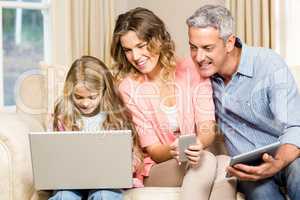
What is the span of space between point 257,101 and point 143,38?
460mm

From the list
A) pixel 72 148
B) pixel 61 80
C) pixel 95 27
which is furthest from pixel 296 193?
pixel 95 27

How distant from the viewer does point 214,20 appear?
6.09ft

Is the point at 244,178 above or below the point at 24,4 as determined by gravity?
below

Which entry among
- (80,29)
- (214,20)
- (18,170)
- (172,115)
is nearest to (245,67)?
(214,20)

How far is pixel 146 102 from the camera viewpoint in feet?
6.43

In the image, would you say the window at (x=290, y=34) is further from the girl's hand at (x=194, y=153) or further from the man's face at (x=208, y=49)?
the girl's hand at (x=194, y=153)

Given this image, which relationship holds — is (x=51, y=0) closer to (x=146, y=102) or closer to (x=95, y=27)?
(x=95, y=27)

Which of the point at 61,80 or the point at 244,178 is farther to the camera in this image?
the point at 61,80

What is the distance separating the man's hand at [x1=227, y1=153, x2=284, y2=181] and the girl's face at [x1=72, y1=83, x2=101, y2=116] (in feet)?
1.76

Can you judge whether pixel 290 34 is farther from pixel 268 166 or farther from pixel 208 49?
pixel 268 166

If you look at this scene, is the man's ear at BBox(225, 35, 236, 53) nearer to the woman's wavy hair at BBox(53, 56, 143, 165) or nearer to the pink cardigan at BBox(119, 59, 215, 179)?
the pink cardigan at BBox(119, 59, 215, 179)

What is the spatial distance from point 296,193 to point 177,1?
5.29 feet

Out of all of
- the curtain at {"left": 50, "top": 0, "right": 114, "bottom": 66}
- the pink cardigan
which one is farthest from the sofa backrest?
the curtain at {"left": 50, "top": 0, "right": 114, "bottom": 66}

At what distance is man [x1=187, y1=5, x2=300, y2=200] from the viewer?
1.75 meters
